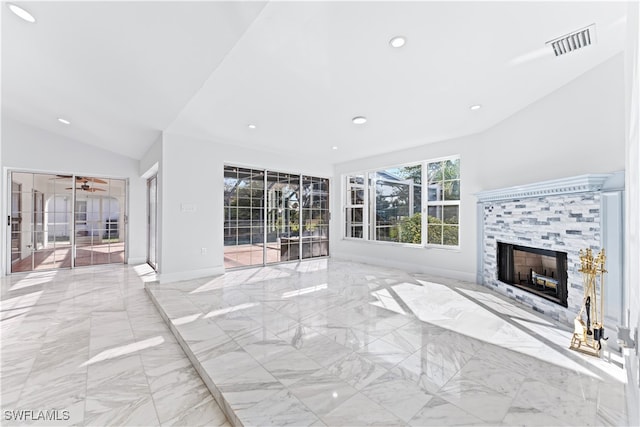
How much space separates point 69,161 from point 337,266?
5912 millimetres

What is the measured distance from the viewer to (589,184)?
2.47 m

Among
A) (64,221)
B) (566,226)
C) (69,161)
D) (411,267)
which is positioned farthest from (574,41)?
(64,221)

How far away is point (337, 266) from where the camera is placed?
5688mm

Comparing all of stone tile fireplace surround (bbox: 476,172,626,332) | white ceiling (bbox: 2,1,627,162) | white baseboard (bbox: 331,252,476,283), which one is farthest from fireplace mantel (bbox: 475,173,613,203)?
white baseboard (bbox: 331,252,476,283)

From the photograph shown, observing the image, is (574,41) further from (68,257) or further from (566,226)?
(68,257)

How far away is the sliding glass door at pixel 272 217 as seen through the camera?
17.0 ft

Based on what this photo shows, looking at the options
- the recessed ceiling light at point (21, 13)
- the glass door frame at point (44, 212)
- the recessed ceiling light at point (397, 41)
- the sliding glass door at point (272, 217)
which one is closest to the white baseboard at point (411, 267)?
the sliding glass door at point (272, 217)

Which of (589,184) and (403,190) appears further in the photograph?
(403,190)

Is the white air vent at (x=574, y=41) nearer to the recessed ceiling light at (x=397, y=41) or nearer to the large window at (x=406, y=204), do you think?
the recessed ceiling light at (x=397, y=41)

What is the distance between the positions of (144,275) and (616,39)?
22.7 ft

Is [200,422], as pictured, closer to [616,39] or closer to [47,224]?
[616,39]

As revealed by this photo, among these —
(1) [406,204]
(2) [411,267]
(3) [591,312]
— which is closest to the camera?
(3) [591,312]

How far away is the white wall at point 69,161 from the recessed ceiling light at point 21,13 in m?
4.25

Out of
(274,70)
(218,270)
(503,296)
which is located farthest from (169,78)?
(503,296)
